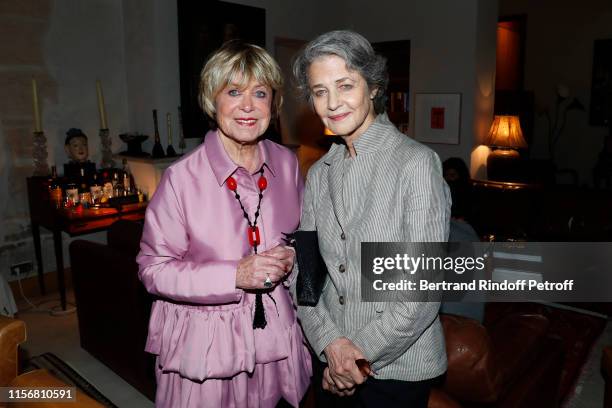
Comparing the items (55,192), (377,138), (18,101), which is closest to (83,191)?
(55,192)

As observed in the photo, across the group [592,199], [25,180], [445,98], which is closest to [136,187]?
[25,180]

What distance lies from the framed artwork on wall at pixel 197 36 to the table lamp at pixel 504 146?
294 cm

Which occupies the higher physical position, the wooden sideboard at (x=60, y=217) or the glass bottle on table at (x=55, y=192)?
the glass bottle on table at (x=55, y=192)

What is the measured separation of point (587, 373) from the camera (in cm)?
315

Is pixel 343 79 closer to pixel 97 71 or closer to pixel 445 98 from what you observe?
pixel 97 71

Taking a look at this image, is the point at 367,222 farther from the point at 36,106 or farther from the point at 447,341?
the point at 36,106

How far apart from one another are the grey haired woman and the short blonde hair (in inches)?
5.4

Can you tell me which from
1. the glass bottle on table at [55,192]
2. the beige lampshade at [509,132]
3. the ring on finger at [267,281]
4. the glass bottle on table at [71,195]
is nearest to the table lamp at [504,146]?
the beige lampshade at [509,132]

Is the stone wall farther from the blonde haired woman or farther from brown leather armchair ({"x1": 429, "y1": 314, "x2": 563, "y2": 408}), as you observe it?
brown leather armchair ({"x1": 429, "y1": 314, "x2": 563, "y2": 408})

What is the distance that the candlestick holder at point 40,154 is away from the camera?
4.12 meters

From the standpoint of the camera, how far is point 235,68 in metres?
1.55

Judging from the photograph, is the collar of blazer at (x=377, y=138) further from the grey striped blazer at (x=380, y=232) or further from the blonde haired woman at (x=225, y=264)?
the blonde haired woman at (x=225, y=264)

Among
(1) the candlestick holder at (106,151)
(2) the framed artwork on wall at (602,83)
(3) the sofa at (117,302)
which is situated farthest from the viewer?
(2) the framed artwork on wall at (602,83)

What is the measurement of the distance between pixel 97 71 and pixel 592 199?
4.92 m
